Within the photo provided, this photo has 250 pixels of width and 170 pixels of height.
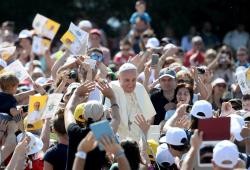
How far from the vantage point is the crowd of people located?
1048cm

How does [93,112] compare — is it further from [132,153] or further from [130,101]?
[130,101]

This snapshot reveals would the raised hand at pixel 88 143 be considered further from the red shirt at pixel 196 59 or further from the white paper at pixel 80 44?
the red shirt at pixel 196 59

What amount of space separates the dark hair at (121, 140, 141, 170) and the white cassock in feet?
10.2

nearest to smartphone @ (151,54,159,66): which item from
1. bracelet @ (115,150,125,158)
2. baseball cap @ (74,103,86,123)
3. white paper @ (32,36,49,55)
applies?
white paper @ (32,36,49,55)

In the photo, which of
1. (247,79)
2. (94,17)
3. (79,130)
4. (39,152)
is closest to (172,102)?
(247,79)

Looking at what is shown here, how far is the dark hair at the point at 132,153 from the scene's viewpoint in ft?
34.4

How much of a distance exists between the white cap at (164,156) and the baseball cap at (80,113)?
967mm

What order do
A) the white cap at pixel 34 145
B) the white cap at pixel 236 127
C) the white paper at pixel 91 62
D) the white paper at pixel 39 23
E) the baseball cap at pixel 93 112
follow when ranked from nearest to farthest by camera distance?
the baseball cap at pixel 93 112, the white cap at pixel 236 127, the white cap at pixel 34 145, the white paper at pixel 91 62, the white paper at pixel 39 23

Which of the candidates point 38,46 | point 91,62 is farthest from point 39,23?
point 91,62

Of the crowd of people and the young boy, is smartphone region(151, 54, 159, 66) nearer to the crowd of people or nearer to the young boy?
the crowd of people

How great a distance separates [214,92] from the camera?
656 inches

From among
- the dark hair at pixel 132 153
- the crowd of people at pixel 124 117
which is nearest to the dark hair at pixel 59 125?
the crowd of people at pixel 124 117

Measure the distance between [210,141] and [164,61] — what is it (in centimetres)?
665

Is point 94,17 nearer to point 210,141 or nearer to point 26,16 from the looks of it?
point 26,16
